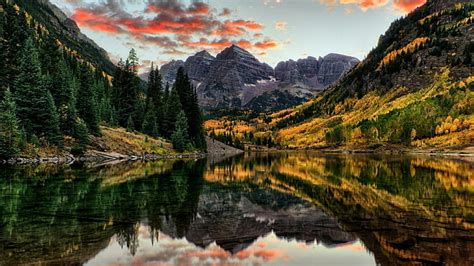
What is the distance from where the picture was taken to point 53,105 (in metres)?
80.9

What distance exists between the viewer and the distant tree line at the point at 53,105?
250ft

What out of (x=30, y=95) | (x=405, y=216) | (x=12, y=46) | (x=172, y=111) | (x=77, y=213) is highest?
(x=12, y=46)

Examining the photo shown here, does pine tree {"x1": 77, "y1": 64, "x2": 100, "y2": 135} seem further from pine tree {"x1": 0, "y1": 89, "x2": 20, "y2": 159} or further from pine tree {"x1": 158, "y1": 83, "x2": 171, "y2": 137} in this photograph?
pine tree {"x1": 158, "y1": 83, "x2": 171, "y2": 137}

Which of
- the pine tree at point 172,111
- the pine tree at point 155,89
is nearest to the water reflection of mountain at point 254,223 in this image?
the pine tree at point 172,111

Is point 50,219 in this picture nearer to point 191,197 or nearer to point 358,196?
point 191,197

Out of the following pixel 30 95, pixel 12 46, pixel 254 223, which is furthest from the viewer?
pixel 12 46

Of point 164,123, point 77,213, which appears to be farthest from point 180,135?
point 77,213

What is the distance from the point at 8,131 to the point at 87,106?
3080 centimetres

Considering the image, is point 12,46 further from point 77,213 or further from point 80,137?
point 77,213

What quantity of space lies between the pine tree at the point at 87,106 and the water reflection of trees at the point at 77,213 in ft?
175

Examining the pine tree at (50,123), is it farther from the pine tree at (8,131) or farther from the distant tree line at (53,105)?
the pine tree at (8,131)

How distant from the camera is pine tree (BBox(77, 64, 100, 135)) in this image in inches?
3698

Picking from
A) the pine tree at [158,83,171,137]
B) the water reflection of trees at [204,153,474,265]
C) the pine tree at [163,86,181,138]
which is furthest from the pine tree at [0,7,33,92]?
the water reflection of trees at [204,153,474,265]

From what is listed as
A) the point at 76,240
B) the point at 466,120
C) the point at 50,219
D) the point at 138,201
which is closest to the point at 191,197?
the point at 138,201
